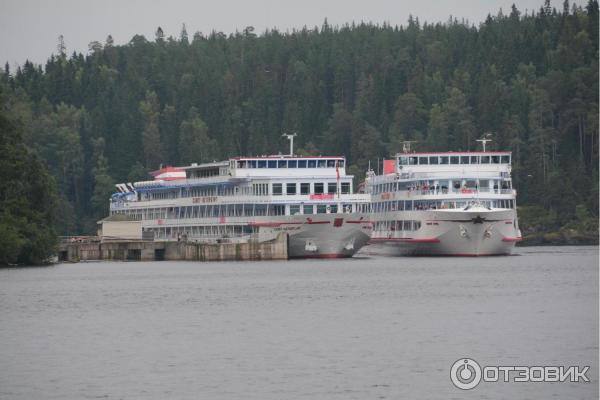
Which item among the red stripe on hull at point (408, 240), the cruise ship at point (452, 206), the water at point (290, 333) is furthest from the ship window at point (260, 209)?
the water at point (290, 333)

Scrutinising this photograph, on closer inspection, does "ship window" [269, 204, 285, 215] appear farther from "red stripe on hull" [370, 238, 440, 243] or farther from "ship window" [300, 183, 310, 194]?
"red stripe on hull" [370, 238, 440, 243]

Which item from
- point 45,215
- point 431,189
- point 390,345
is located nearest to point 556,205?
point 431,189

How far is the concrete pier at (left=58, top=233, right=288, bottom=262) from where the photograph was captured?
113000mm

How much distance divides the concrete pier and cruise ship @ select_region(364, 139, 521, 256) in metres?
Result: 13.7

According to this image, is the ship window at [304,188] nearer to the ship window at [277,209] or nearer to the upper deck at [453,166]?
the ship window at [277,209]

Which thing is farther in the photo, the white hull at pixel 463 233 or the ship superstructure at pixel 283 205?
the white hull at pixel 463 233

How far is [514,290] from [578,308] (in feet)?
39.2

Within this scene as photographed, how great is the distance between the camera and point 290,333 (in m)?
58.0

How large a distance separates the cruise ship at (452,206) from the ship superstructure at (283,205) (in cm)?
460

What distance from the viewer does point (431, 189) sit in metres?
121

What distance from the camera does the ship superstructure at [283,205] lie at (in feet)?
365

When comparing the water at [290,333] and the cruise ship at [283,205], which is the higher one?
the cruise ship at [283,205]

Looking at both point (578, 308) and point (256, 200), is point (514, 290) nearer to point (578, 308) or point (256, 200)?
point (578, 308)

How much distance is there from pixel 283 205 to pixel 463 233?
14.6 meters
